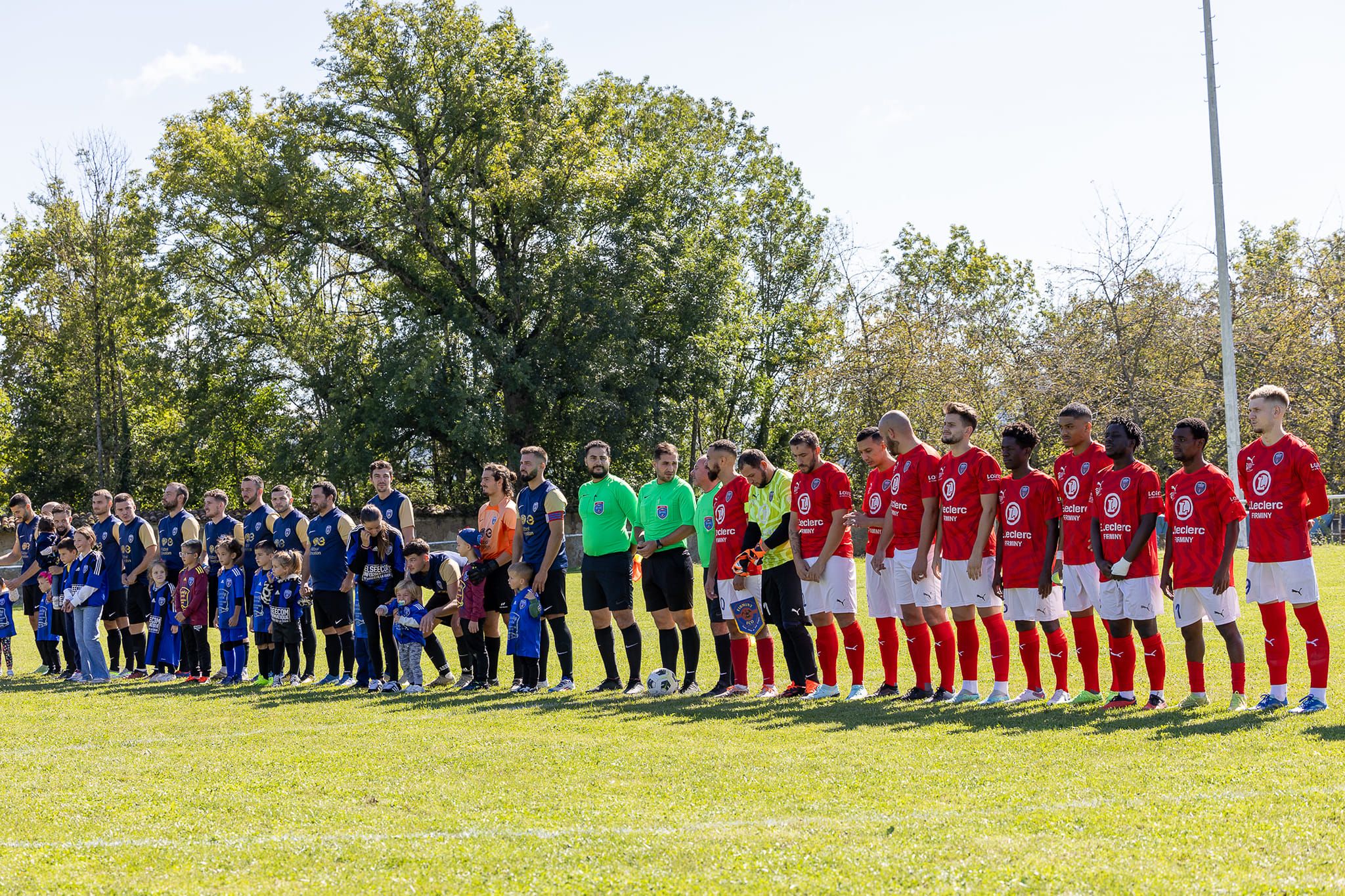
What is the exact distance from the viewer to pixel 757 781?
21.3ft

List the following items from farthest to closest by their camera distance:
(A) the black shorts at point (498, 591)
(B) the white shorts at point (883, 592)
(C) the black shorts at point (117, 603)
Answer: (C) the black shorts at point (117, 603)
(A) the black shorts at point (498, 591)
(B) the white shorts at point (883, 592)

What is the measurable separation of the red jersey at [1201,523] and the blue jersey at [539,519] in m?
5.10

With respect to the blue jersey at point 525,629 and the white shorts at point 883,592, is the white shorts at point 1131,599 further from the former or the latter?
the blue jersey at point 525,629

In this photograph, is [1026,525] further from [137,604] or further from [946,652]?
[137,604]

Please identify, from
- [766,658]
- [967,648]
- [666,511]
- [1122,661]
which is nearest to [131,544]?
[666,511]

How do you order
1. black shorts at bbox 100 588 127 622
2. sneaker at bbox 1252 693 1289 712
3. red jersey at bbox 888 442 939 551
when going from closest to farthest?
sneaker at bbox 1252 693 1289 712, red jersey at bbox 888 442 939 551, black shorts at bbox 100 588 127 622

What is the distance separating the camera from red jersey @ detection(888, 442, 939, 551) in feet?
31.7

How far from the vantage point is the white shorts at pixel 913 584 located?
9656 millimetres

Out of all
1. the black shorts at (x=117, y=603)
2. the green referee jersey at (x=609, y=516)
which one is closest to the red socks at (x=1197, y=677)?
the green referee jersey at (x=609, y=516)

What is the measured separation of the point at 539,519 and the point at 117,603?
6009mm

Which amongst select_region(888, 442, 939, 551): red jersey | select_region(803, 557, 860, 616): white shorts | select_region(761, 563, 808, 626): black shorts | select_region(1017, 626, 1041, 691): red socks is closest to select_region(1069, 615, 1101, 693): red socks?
select_region(1017, 626, 1041, 691): red socks

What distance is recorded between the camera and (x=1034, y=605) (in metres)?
9.14

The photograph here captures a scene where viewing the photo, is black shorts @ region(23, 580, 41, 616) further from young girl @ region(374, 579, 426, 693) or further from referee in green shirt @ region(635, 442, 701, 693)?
referee in green shirt @ region(635, 442, 701, 693)

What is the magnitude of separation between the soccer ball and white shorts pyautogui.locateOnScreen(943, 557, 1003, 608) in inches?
101
